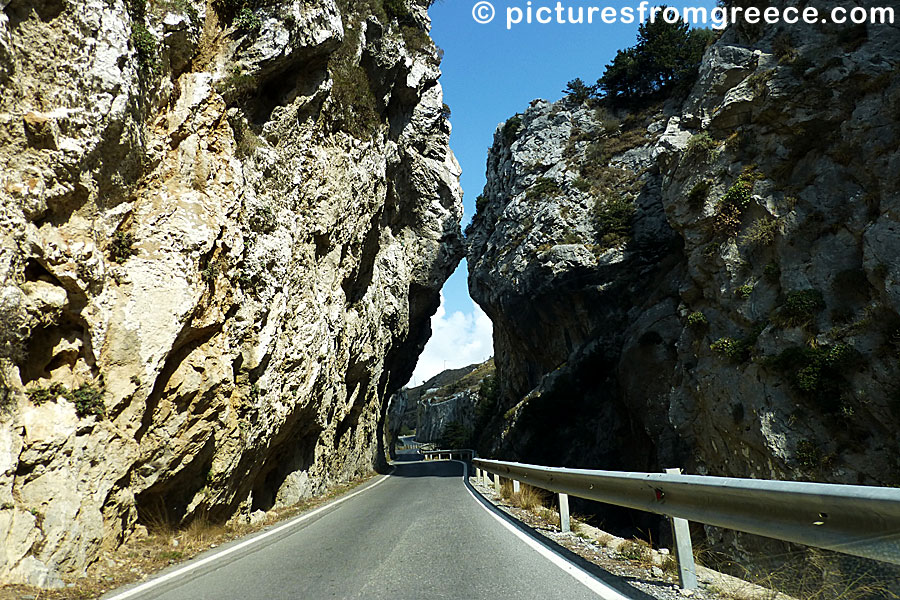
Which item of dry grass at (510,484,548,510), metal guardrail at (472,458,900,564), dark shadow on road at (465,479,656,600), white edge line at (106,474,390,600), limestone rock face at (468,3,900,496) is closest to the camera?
metal guardrail at (472,458,900,564)

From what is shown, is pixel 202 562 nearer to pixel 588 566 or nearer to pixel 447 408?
pixel 588 566

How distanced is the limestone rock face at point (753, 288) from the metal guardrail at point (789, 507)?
11.0m

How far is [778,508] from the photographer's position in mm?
3039

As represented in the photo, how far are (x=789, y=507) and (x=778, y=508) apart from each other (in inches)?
4.1

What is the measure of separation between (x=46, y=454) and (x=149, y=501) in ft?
9.02

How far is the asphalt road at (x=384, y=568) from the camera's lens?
4570 mm

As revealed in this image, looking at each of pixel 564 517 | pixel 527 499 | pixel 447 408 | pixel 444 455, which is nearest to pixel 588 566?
pixel 564 517

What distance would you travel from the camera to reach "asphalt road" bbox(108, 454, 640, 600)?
15.0 ft

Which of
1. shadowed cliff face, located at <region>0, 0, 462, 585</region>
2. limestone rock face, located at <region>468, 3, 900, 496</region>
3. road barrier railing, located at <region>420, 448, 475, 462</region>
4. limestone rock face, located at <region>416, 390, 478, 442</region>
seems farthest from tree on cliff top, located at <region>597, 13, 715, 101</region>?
limestone rock face, located at <region>416, 390, 478, 442</region>

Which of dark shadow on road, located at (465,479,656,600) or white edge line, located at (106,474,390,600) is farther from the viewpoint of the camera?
white edge line, located at (106,474,390,600)

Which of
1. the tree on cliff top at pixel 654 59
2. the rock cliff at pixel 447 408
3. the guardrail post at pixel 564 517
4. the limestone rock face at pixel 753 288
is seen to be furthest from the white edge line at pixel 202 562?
the tree on cliff top at pixel 654 59

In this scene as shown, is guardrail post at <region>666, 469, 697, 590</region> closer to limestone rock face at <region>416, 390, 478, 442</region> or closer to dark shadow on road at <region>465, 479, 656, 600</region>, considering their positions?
dark shadow on road at <region>465, 479, 656, 600</region>

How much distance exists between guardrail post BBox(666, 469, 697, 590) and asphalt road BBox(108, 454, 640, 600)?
75 cm

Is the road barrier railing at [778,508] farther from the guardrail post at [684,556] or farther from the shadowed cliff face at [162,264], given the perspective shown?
the shadowed cliff face at [162,264]
